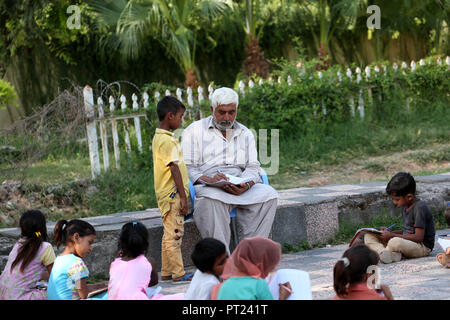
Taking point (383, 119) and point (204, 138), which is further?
point (383, 119)

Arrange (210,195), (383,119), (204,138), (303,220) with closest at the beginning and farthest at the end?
(210,195) → (204,138) → (303,220) → (383,119)

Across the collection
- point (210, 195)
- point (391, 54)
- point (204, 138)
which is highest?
point (391, 54)

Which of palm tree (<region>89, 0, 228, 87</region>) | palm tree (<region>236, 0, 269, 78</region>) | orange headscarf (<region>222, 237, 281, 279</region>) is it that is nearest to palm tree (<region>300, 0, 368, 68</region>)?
palm tree (<region>236, 0, 269, 78</region>)

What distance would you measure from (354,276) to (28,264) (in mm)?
2109

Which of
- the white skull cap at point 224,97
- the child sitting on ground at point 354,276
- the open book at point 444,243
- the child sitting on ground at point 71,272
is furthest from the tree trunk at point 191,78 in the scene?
the child sitting on ground at point 354,276

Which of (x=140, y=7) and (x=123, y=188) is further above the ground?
(x=140, y=7)

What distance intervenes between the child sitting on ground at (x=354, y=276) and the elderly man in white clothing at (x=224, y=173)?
5.62 feet

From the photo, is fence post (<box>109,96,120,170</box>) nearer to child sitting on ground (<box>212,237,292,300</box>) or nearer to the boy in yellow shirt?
the boy in yellow shirt

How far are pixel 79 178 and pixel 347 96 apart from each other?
15.2ft

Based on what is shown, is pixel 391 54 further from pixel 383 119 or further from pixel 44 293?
pixel 44 293

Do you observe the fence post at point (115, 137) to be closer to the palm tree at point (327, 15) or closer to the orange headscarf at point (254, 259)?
the orange headscarf at point (254, 259)

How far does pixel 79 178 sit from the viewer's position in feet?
25.7

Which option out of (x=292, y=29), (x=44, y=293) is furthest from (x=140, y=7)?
(x=44, y=293)

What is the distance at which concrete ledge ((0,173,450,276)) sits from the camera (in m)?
5.28
